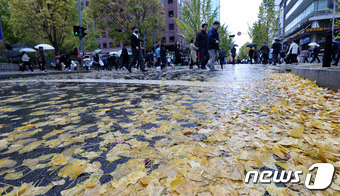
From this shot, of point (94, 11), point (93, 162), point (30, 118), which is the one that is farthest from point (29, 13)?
point (93, 162)

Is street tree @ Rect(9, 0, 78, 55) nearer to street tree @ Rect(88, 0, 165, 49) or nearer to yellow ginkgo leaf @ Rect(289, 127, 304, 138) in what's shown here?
street tree @ Rect(88, 0, 165, 49)

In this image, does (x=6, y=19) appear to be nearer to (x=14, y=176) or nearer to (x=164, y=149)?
(x=14, y=176)

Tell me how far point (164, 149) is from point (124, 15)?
101 feet

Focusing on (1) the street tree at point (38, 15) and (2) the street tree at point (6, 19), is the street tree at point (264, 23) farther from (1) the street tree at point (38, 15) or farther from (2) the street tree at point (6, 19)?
(2) the street tree at point (6, 19)

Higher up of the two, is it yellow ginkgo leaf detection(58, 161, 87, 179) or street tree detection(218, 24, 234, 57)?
street tree detection(218, 24, 234, 57)

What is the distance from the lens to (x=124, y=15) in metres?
29.1

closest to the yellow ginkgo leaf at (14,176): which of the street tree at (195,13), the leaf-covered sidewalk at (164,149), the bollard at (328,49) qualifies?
the leaf-covered sidewalk at (164,149)

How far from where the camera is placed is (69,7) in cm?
2394

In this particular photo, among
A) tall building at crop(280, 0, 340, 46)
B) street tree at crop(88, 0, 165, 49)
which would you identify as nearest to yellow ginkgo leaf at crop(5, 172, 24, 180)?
street tree at crop(88, 0, 165, 49)

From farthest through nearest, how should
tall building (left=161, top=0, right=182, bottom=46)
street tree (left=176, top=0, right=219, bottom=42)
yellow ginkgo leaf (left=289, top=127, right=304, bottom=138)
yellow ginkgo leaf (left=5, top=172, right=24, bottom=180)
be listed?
1. tall building (left=161, top=0, right=182, bottom=46)
2. street tree (left=176, top=0, right=219, bottom=42)
3. yellow ginkgo leaf (left=289, top=127, right=304, bottom=138)
4. yellow ginkgo leaf (left=5, top=172, right=24, bottom=180)

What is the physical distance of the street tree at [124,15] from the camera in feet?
91.4
